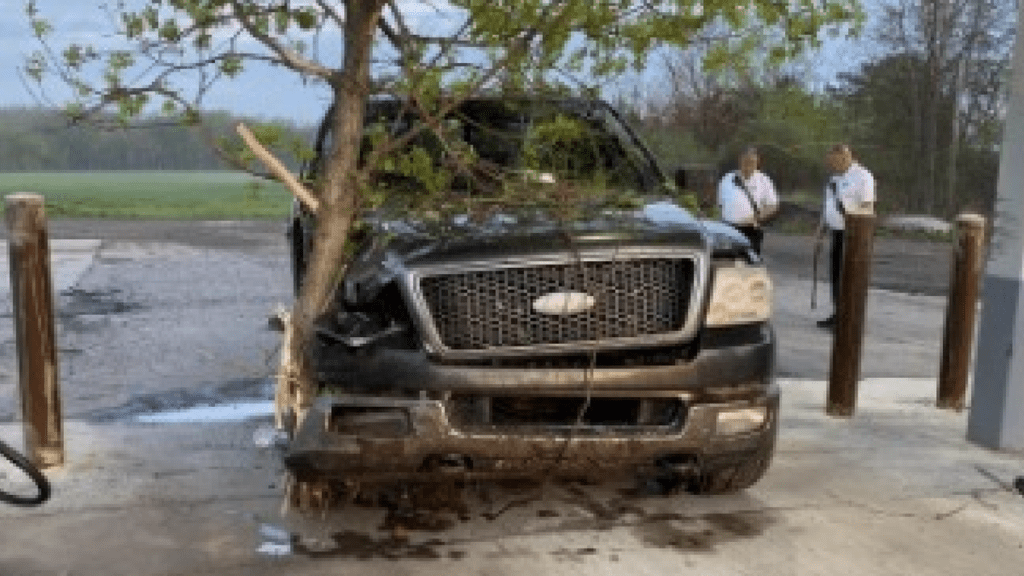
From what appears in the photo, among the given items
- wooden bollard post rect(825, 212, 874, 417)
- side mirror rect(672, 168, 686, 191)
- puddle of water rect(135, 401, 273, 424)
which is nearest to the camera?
side mirror rect(672, 168, 686, 191)

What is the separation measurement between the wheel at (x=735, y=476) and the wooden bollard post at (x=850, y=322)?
1.74 meters

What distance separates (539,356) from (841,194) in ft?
21.9

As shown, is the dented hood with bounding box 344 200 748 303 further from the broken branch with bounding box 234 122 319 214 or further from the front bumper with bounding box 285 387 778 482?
the front bumper with bounding box 285 387 778 482

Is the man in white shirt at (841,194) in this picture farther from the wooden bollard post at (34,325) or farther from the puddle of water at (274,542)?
the wooden bollard post at (34,325)

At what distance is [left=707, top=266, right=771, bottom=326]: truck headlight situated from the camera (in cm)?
440

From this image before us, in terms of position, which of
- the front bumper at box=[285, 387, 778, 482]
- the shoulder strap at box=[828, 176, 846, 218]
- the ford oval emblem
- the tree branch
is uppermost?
the tree branch

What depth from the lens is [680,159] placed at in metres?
20.4

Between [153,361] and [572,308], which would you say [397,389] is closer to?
[572,308]

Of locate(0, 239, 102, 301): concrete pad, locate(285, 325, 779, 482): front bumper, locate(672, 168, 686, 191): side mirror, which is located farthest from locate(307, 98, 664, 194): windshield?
locate(0, 239, 102, 301): concrete pad

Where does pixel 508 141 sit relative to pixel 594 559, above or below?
above

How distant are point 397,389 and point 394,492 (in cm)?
101

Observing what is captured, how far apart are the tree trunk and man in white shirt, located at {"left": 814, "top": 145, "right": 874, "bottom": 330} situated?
6.24 meters

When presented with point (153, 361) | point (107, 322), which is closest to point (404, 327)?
point (153, 361)

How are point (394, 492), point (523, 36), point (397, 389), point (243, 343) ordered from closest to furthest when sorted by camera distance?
point (397, 389) → point (523, 36) → point (394, 492) → point (243, 343)
